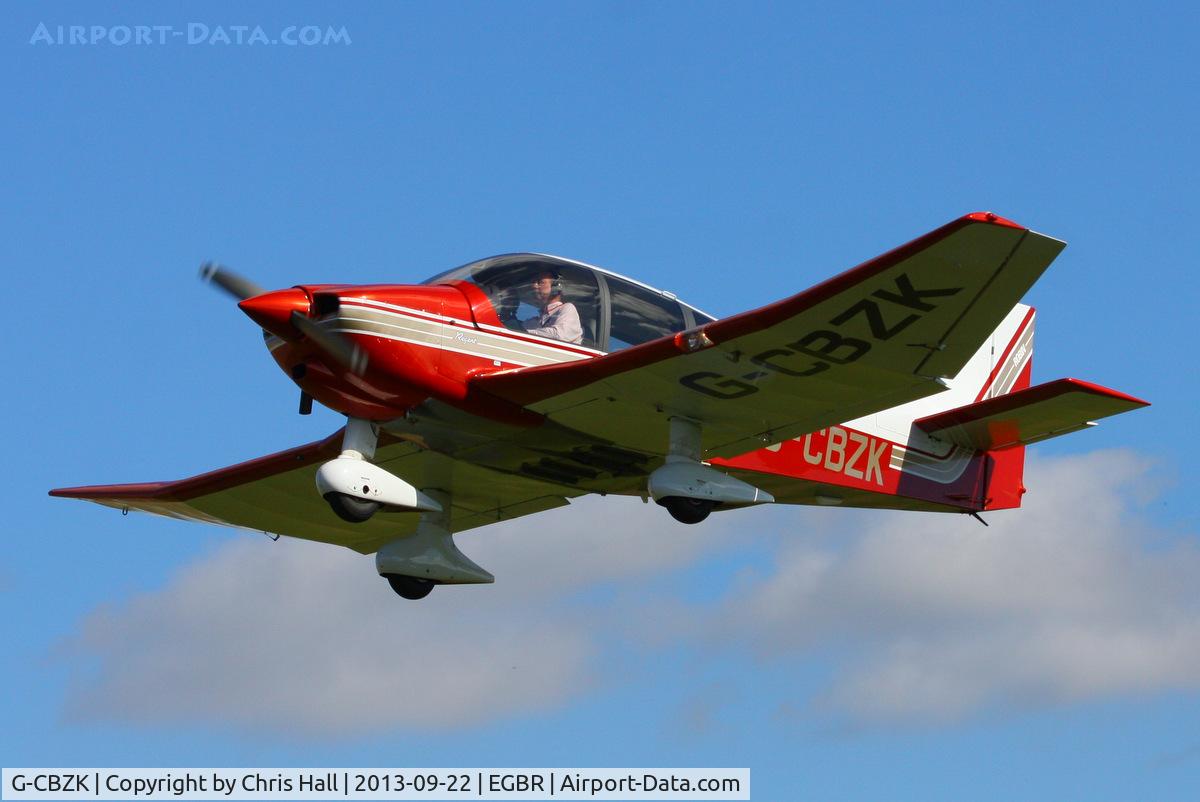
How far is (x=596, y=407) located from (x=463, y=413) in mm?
1167

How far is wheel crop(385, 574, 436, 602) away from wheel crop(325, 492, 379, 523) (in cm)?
250

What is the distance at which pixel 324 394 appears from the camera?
1458 centimetres

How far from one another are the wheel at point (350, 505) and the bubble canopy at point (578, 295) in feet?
6.53

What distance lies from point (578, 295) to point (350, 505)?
Answer: 2.74 metres

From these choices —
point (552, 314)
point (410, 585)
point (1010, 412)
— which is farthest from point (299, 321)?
point (1010, 412)

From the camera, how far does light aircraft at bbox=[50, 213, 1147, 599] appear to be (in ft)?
43.4

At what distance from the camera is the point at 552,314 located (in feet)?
49.2

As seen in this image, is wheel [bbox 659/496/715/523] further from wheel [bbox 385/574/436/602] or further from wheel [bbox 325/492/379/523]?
wheel [bbox 385/574/436/602]

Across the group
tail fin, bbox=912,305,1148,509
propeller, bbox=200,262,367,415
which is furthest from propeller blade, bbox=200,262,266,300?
tail fin, bbox=912,305,1148,509

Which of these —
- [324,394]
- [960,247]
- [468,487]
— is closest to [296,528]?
[468,487]

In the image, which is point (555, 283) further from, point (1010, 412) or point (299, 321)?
point (1010, 412)

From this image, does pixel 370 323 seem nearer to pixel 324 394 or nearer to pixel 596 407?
pixel 324 394

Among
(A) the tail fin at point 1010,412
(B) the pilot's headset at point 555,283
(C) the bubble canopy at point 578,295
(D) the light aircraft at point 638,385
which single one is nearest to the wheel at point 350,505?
(D) the light aircraft at point 638,385

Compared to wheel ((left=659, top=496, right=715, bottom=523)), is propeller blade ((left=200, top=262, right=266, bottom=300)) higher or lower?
higher
